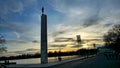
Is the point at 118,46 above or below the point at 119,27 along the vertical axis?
below

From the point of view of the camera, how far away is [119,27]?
7725 centimetres

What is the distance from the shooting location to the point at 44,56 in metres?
37.1

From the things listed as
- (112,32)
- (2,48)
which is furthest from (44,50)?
(112,32)

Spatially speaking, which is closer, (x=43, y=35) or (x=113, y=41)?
(x=43, y=35)

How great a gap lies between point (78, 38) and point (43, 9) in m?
26.9

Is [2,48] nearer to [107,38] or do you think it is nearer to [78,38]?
[78,38]

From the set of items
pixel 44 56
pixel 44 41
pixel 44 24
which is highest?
pixel 44 24

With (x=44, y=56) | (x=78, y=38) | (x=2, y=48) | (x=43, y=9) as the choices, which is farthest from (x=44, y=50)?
(x=78, y=38)

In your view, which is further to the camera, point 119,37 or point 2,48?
point 119,37

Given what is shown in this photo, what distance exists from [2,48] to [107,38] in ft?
174

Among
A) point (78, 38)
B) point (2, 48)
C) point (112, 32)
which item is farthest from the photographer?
point (112, 32)

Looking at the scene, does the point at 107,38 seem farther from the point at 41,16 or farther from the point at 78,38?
the point at 41,16

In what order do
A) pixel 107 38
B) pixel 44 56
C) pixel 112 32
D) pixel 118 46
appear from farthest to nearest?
1. pixel 107 38
2. pixel 112 32
3. pixel 118 46
4. pixel 44 56

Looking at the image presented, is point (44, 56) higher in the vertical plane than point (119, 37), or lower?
lower
